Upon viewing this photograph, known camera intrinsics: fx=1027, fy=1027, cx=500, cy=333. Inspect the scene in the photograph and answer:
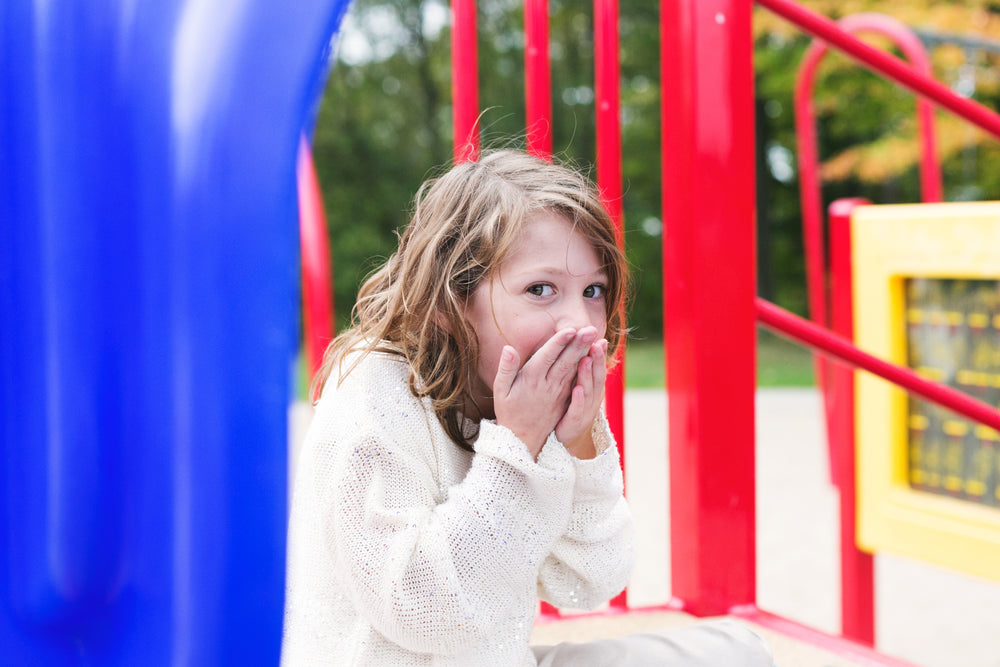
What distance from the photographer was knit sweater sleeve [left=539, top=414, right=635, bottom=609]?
3.79 feet

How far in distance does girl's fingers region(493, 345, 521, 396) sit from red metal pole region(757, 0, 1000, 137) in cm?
93

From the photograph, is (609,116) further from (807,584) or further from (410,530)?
(807,584)

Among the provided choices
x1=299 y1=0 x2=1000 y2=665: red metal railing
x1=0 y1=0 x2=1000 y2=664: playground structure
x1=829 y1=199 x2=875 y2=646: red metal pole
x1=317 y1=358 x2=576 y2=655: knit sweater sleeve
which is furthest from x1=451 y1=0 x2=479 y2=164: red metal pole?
x1=829 y1=199 x2=875 y2=646: red metal pole

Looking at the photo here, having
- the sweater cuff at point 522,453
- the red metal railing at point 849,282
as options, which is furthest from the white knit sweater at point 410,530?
the red metal railing at point 849,282

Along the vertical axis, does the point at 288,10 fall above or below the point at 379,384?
above

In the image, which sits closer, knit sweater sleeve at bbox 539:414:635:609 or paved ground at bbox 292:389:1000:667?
knit sweater sleeve at bbox 539:414:635:609

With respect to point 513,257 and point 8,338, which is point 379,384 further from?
point 8,338

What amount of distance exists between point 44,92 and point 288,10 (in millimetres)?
121

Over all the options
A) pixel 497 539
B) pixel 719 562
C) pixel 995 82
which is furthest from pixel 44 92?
pixel 995 82

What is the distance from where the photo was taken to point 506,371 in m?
0.97

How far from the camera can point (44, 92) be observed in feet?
1.55

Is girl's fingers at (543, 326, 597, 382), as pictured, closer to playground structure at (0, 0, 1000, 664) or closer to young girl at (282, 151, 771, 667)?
young girl at (282, 151, 771, 667)

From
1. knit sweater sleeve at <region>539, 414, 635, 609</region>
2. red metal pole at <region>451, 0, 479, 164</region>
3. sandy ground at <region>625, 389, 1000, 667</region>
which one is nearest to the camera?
knit sweater sleeve at <region>539, 414, 635, 609</region>

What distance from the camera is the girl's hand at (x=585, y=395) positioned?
0.99 meters
